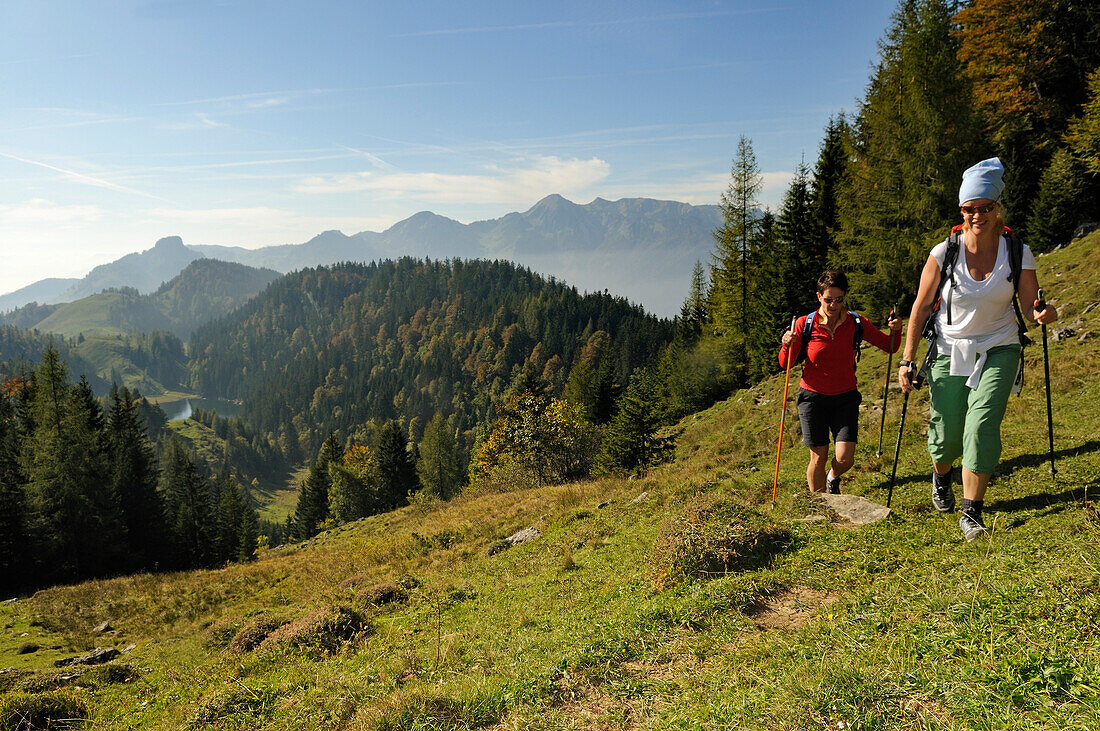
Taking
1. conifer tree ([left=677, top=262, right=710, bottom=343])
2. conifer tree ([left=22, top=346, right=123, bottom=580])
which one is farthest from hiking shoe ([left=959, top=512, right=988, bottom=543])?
conifer tree ([left=677, top=262, right=710, bottom=343])

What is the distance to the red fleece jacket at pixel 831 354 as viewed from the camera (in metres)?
6.98

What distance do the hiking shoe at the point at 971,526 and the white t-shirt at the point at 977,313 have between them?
4.41ft

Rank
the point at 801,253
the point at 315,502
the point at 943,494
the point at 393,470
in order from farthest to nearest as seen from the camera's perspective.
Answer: the point at 315,502, the point at 393,470, the point at 801,253, the point at 943,494

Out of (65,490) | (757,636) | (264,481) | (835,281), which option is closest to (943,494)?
(835,281)

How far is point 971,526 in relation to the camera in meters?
5.12

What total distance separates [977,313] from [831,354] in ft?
6.33

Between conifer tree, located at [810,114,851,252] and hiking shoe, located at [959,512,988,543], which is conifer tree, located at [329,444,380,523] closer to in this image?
conifer tree, located at [810,114,851,252]

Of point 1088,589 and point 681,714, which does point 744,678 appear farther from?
point 1088,589

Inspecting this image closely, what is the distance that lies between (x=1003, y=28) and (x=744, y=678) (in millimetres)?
44059

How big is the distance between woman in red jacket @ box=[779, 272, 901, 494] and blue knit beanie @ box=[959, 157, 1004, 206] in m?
1.92

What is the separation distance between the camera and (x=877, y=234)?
26141 mm

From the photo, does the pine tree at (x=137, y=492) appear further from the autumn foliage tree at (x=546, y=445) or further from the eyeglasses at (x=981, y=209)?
the eyeglasses at (x=981, y=209)

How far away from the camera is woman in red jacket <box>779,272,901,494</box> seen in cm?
698

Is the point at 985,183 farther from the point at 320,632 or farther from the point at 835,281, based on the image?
the point at 320,632
